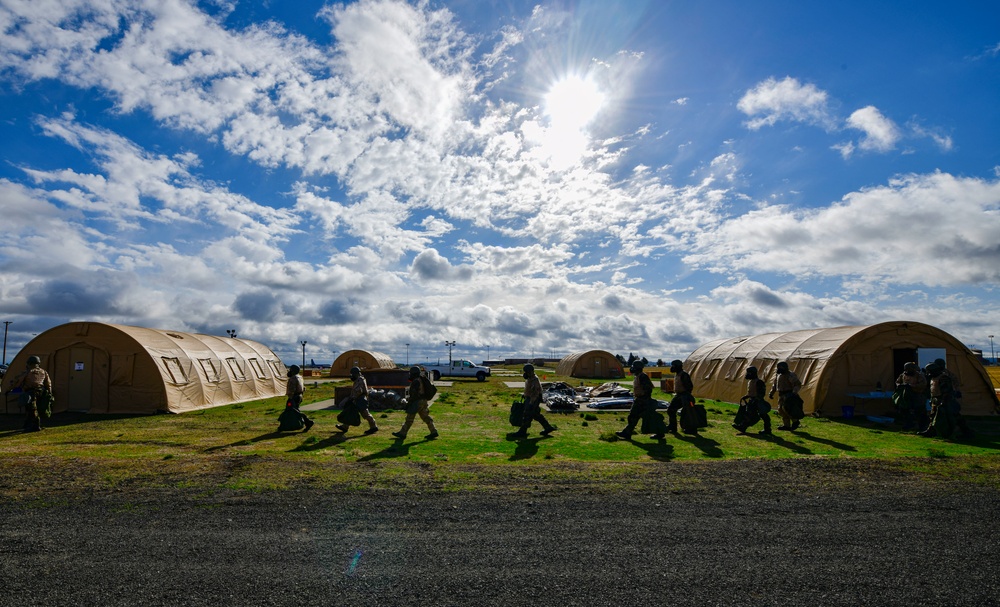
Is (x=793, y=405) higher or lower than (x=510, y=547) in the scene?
higher

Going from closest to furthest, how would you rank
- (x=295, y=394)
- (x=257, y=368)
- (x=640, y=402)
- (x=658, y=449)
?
1. (x=658, y=449)
2. (x=640, y=402)
3. (x=295, y=394)
4. (x=257, y=368)

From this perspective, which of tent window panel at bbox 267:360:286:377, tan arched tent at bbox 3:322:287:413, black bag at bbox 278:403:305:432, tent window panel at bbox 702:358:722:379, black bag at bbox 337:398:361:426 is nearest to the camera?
black bag at bbox 337:398:361:426

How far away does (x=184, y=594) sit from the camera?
4539 millimetres

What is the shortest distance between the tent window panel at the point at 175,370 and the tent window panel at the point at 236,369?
3815 mm

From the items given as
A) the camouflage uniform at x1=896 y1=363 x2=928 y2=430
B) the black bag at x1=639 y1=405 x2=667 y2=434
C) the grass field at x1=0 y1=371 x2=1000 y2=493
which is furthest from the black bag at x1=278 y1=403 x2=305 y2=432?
the camouflage uniform at x1=896 y1=363 x2=928 y2=430

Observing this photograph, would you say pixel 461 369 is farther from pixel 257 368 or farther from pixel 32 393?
pixel 32 393

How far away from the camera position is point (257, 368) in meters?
29.0

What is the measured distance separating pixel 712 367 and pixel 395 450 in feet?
70.8

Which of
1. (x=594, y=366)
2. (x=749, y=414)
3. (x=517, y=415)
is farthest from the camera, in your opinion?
(x=594, y=366)

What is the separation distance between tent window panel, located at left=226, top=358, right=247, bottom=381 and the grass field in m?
7.73

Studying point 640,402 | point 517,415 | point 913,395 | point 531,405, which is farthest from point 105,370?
point 913,395

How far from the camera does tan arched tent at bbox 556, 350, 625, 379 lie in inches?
2351

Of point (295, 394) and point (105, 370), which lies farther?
point (105, 370)

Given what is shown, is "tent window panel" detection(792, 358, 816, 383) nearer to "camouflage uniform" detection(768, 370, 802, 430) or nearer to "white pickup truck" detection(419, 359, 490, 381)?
"camouflage uniform" detection(768, 370, 802, 430)
